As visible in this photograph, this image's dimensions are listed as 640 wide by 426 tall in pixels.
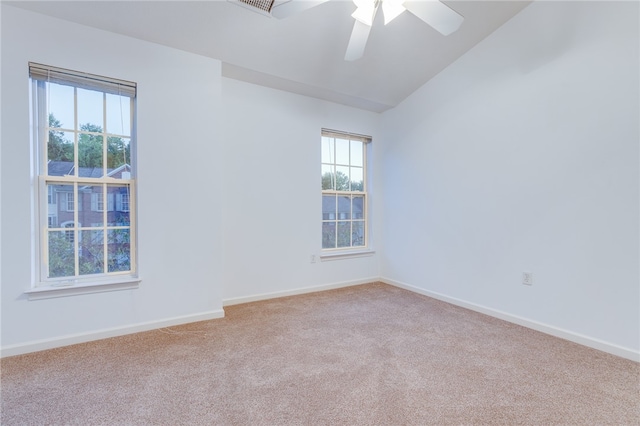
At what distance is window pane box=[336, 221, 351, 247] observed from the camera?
4156 millimetres

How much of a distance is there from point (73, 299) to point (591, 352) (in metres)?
4.09

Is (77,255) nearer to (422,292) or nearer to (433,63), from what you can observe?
(422,292)

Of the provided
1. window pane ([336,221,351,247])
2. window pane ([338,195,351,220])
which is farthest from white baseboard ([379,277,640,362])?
window pane ([338,195,351,220])

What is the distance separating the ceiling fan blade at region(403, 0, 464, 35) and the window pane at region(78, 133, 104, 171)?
2.71 meters

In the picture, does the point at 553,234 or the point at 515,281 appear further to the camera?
the point at 515,281

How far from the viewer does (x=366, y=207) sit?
4383 mm

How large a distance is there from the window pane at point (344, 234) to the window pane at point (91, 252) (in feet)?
8.84

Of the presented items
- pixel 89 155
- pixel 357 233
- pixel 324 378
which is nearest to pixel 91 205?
pixel 89 155

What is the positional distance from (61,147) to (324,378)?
9.04ft

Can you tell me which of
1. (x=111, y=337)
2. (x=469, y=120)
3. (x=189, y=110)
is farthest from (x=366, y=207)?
(x=111, y=337)

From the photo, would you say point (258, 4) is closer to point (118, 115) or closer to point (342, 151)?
point (118, 115)

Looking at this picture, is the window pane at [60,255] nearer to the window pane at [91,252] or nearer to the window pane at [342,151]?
the window pane at [91,252]

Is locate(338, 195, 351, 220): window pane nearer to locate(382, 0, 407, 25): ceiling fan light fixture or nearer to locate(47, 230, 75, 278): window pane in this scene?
locate(382, 0, 407, 25): ceiling fan light fixture

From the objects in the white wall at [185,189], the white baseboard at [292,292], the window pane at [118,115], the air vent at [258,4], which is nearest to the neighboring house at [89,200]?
the white wall at [185,189]
